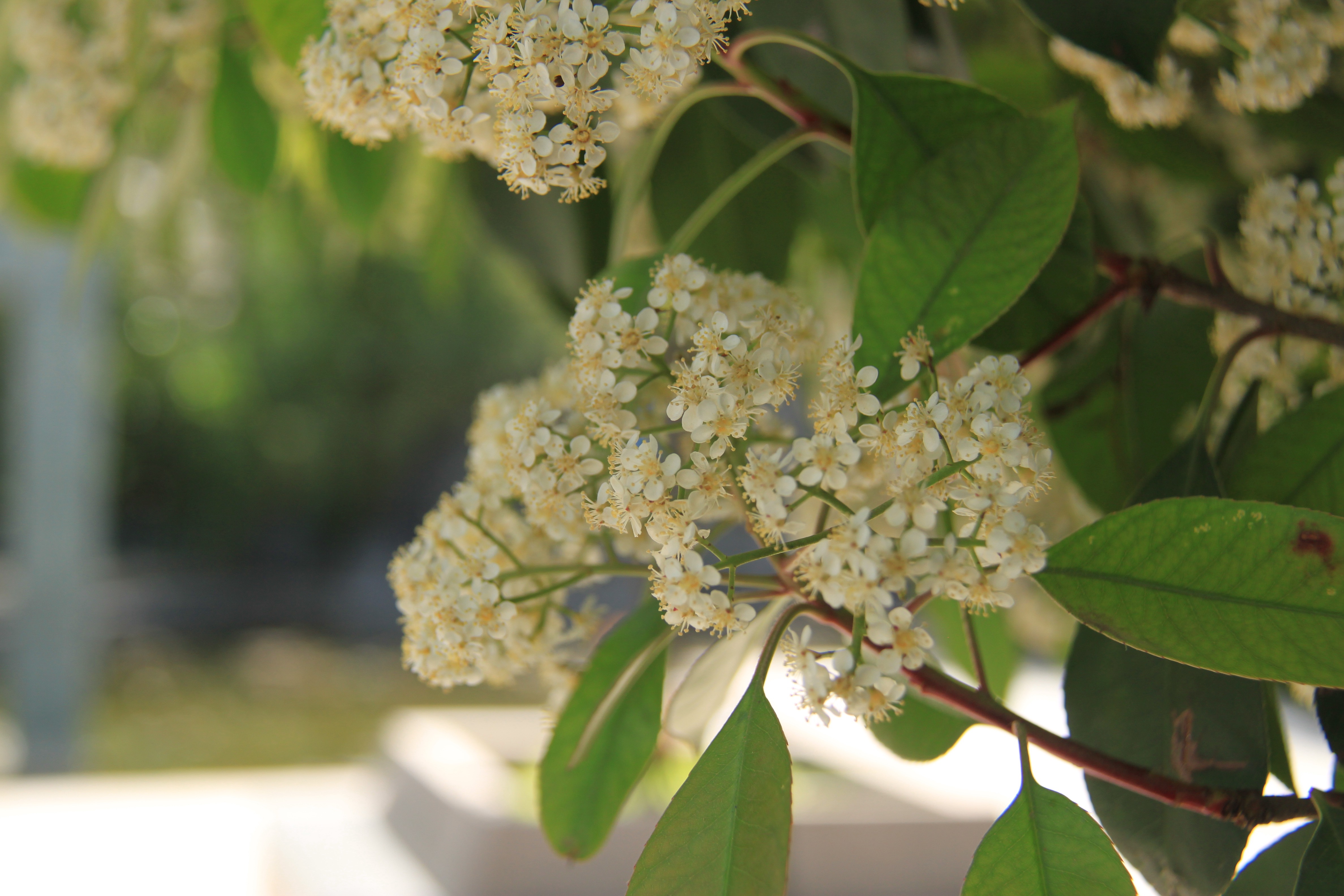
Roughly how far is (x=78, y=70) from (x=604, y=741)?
62cm

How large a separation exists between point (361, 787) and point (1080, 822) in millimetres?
3147

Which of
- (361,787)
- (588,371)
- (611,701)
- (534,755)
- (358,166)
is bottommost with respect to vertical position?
(361,787)

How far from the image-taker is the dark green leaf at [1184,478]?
35cm

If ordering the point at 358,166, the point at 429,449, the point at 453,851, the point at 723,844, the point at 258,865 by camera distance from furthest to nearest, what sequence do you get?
the point at 429,449, the point at 258,865, the point at 453,851, the point at 358,166, the point at 723,844

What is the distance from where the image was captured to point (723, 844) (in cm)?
27

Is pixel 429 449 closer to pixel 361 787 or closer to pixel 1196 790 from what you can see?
pixel 361 787

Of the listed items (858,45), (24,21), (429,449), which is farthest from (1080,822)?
(429,449)

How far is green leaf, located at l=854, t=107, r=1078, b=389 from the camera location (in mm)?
312

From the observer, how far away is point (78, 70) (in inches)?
28.6

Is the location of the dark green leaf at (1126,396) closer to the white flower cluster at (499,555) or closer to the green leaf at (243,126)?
the white flower cluster at (499,555)

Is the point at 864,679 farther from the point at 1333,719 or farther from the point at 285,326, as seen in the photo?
the point at 285,326

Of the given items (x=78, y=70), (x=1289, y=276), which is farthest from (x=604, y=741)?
(x=78, y=70)

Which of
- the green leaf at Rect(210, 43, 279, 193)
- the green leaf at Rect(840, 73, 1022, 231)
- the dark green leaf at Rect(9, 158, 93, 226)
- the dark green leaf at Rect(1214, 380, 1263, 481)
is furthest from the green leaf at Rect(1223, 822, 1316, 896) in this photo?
the dark green leaf at Rect(9, 158, 93, 226)

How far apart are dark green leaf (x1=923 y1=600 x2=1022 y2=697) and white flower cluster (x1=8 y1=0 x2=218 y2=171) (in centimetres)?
57
